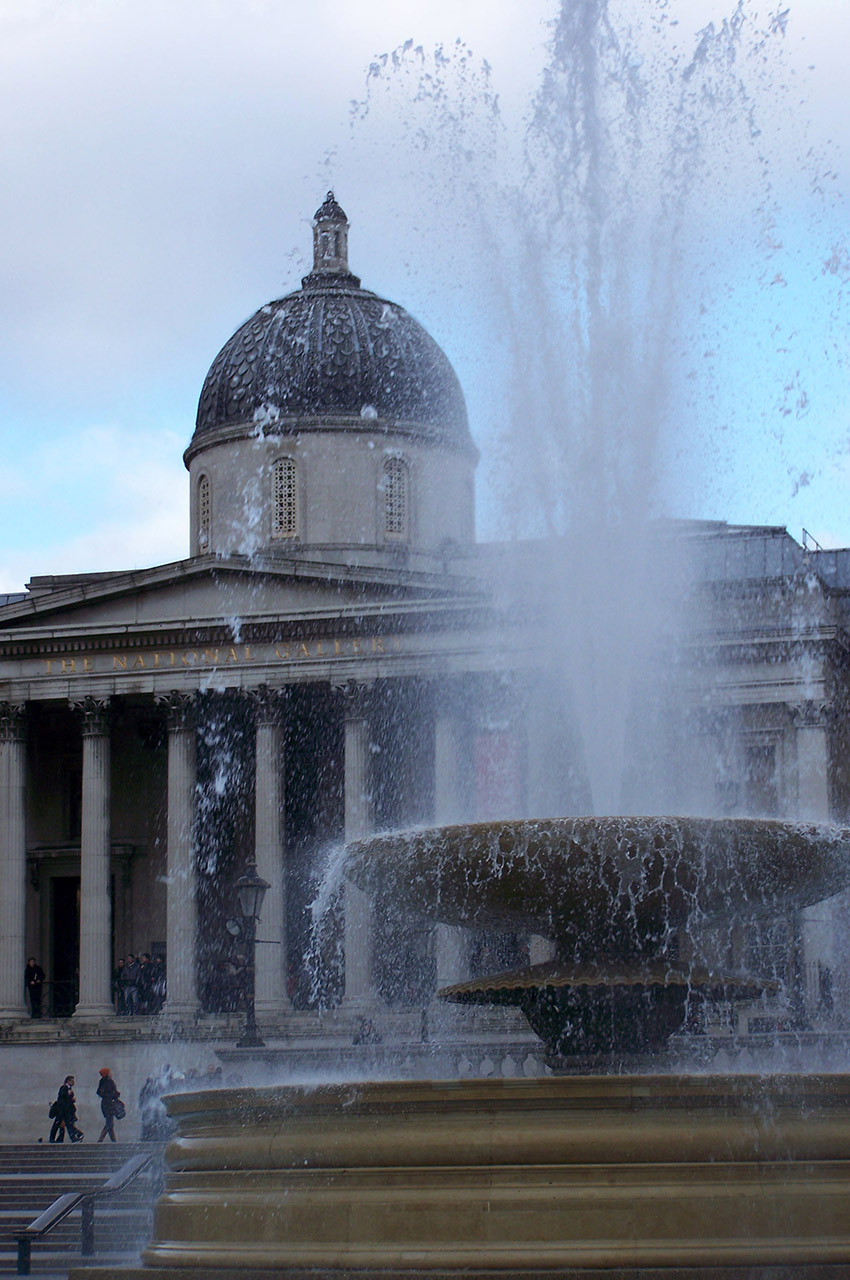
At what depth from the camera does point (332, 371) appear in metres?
48.6

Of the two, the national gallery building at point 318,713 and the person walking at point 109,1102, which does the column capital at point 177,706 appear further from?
the person walking at point 109,1102

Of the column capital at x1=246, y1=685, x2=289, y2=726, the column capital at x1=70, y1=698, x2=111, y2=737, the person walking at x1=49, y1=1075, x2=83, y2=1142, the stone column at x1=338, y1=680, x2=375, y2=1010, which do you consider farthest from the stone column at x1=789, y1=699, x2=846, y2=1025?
the column capital at x1=70, y1=698, x2=111, y2=737

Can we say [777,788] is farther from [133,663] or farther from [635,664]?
[635,664]

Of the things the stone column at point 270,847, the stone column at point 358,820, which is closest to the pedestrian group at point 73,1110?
the stone column at point 270,847

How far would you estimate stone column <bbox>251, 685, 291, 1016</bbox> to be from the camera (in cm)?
4094

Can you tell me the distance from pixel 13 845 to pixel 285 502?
1074 centimetres

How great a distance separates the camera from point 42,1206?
82.1 ft

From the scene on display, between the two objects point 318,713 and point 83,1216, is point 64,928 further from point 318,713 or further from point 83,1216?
point 83,1216

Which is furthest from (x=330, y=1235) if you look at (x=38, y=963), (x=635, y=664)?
(x=38, y=963)

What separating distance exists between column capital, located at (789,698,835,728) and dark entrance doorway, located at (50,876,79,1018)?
1681 centimetres

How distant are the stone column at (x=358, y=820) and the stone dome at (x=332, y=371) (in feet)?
31.0

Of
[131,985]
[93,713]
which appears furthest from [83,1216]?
[93,713]

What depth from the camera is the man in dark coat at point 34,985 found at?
43969 mm

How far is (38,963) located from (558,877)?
34.8 m
